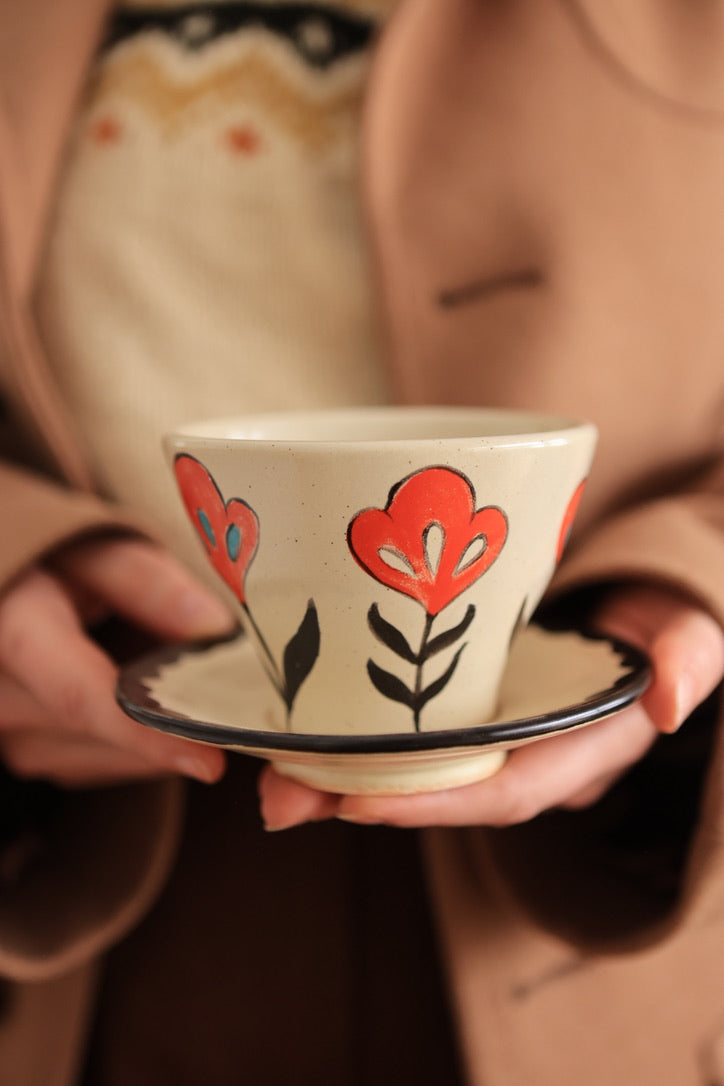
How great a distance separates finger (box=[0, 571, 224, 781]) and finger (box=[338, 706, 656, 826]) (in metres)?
0.07

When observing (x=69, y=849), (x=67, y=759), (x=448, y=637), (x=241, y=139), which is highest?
(x=241, y=139)

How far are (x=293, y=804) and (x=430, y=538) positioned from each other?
11 centimetres

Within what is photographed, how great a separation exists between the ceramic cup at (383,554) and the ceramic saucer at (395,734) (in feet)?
0.06

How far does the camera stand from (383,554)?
29 cm

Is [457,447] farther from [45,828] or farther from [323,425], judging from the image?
[45,828]

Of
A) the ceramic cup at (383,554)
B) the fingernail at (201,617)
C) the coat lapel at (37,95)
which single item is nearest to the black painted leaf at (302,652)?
the ceramic cup at (383,554)

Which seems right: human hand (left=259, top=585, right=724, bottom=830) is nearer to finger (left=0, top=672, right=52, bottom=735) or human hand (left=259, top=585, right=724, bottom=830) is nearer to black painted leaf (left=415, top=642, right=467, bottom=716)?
black painted leaf (left=415, top=642, right=467, bottom=716)

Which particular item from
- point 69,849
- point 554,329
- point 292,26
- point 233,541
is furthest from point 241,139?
point 69,849

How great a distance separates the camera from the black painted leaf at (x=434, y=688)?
1.04 ft

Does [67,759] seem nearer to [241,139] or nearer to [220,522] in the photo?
[220,522]

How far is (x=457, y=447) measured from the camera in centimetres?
27

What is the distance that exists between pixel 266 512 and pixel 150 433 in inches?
10.5

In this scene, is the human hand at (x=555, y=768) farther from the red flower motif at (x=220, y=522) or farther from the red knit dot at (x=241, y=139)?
the red knit dot at (x=241, y=139)

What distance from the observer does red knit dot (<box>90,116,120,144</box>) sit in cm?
54
